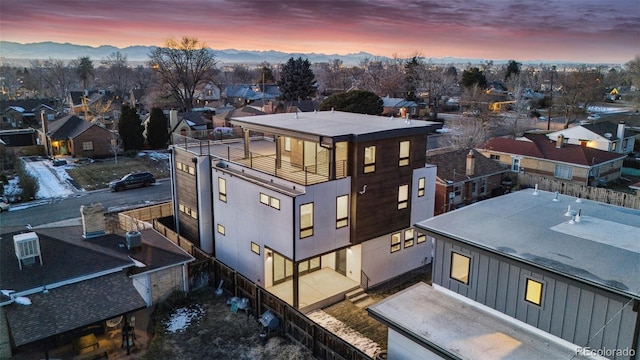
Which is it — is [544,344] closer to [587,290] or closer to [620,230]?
[587,290]

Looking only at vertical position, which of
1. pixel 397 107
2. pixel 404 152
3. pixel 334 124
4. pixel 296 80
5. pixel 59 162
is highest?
pixel 296 80

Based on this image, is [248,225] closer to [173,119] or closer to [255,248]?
[255,248]

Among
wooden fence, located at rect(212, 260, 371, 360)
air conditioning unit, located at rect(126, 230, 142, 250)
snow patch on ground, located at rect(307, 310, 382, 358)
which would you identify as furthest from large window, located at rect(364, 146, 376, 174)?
air conditioning unit, located at rect(126, 230, 142, 250)

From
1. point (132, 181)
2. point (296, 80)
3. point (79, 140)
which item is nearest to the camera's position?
point (132, 181)

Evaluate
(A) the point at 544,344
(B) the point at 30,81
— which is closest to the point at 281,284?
(A) the point at 544,344

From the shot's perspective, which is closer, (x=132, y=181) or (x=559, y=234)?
(x=559, y=234)

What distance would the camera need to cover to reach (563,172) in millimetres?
37125

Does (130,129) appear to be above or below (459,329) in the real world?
above

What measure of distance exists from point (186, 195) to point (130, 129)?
28.9 metres

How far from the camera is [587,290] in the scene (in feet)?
32.9

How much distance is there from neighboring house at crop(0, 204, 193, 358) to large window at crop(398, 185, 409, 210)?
33.2ft

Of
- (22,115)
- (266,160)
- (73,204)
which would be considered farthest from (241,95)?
(266,160)

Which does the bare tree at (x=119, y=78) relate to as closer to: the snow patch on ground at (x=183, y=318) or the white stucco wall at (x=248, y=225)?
the white stucco wall at (x=248, y=225)

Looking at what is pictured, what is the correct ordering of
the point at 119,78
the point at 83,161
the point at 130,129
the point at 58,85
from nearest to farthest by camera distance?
the point at 83,161
the point at 130,129
the point at 58,85
the point at 119,78
